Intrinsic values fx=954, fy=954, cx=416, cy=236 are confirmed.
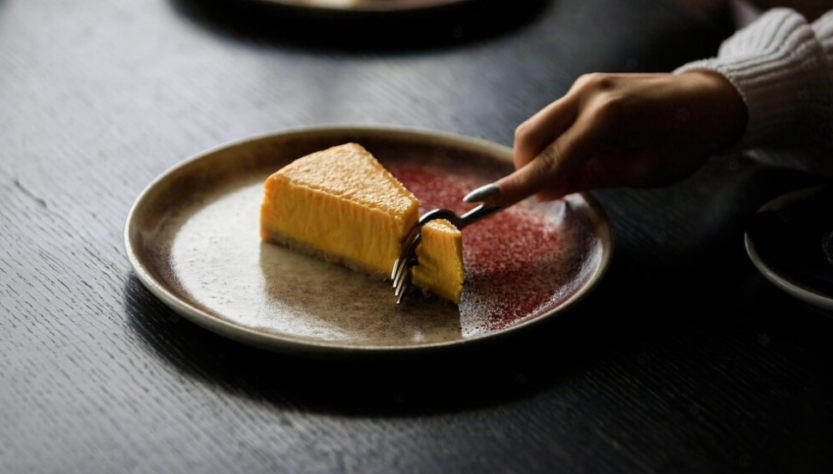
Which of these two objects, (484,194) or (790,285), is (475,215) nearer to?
(484,194)

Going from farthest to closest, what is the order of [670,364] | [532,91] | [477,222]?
[532,91], [477,222], [670,364]

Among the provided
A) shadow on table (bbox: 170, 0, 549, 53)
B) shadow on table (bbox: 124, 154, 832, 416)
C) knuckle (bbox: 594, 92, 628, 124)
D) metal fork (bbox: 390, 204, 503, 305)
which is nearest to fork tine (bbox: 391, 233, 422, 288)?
metal fork (bbox: 390, 204, 503, 305)

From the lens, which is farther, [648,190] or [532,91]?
[532,91]

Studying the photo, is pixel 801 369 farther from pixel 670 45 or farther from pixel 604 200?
pixel 670 45

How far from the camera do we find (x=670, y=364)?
0.94 meters

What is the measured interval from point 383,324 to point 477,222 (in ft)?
0.80

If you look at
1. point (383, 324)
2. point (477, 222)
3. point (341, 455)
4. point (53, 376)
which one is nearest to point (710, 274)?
point (477, 222)

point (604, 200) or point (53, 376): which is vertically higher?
point (53, 376)

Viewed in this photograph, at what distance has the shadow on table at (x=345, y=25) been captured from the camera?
1.68 m

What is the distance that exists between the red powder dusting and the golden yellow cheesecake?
5 cm

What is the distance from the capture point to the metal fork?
3.35 ft

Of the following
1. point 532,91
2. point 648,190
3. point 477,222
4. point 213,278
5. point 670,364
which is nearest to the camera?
point 670,364

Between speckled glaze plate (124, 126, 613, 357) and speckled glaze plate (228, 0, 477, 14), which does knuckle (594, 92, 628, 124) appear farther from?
speckled glaze plate (228, 0, 477, 14)

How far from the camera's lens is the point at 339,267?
1.09 metres
